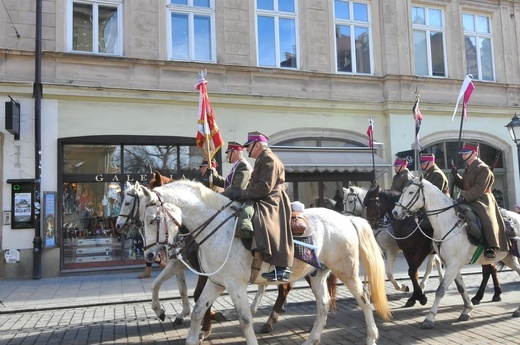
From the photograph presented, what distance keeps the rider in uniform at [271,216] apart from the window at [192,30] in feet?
27.8

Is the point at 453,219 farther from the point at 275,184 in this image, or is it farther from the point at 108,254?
the point at 108,254

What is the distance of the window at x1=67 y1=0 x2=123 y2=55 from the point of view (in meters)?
11.8

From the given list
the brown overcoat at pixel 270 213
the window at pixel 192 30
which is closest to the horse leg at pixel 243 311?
the brown overcoat at pixel 270 213

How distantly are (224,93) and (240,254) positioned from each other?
8.41 metres

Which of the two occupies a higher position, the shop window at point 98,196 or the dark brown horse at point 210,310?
the shop window at point 98,196

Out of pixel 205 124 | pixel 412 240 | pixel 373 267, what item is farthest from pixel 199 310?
pixel 412 240

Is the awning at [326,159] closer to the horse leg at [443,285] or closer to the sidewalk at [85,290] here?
the sidewalk at [85,290]

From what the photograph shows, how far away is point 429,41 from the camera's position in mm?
15047

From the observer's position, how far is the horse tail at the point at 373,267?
5559mm

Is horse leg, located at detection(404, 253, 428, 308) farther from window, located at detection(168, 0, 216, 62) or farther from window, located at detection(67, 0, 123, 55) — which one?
window, located at detection(67, 0, 123, 55)

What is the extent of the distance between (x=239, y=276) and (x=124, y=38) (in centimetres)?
946

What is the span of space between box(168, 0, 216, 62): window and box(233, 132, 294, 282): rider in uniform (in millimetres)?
8461

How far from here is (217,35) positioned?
12.7 metres

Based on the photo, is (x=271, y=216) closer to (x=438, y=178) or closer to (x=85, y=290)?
(x=438, y=178)
